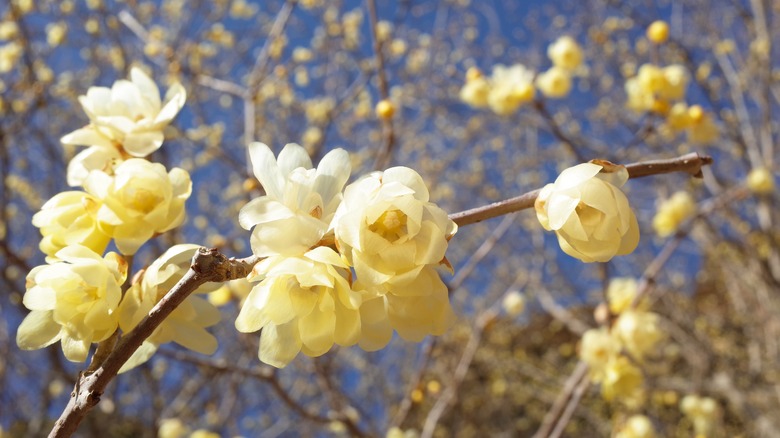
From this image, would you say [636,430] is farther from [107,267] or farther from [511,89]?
[107,267]

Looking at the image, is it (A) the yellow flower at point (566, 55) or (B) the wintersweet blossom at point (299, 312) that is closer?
(B) the wintersweet blossom at point (299, 312)

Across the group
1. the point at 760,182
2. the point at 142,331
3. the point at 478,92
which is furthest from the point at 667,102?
the point at 142,331

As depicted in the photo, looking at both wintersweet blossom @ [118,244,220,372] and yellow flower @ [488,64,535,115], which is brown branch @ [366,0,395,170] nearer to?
yellow flower @ [488,64,535,115]

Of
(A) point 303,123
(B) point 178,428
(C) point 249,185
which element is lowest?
(A) point 303,123

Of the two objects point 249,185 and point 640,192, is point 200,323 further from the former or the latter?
point 640,192

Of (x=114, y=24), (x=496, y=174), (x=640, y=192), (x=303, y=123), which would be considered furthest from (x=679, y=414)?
(x=114, y=24)

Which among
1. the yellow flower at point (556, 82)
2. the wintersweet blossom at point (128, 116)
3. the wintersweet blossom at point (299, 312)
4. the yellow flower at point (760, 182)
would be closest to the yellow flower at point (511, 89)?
the yellow flower at point (556, 82)

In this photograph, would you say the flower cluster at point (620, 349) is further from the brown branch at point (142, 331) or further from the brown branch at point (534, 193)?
the brown branch at point (142, 331)

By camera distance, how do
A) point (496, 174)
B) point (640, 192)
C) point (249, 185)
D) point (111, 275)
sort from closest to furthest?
point (111, 275) < point (249, 185) < point (640, 192) < point (496, 174)
